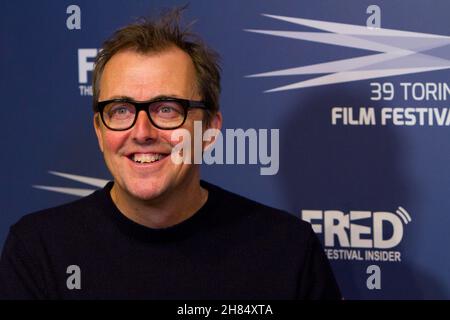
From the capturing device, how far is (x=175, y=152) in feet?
4.84

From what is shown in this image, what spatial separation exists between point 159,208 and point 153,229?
4 cm

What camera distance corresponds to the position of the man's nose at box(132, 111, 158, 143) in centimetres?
144

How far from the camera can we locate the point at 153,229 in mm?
1485

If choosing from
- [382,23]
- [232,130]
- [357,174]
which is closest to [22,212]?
[232,130]

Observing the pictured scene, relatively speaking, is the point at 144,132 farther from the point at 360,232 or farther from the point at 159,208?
the point at 360,232

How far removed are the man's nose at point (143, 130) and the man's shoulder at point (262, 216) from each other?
0.73 feet

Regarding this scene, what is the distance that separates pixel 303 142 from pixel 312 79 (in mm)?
153

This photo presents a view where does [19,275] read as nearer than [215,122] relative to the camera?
Yes

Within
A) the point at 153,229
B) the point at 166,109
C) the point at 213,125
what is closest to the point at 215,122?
the point at 213,125

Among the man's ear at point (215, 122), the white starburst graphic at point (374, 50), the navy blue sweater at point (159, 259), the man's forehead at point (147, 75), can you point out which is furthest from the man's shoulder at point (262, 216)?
the white starburst graphic at point (374, 50)

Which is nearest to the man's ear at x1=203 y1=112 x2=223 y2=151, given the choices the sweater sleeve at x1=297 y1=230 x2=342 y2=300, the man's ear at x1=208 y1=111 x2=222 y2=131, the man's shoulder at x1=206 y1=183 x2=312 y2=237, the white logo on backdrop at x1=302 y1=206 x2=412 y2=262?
the man's ear at x1=208 y1=111 x2=222 y2=131

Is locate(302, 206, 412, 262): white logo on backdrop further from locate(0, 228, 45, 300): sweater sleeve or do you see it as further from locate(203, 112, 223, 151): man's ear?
locate(0, 228, 45, 300): sweater sleeve

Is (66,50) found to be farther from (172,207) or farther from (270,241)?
(270,241)
